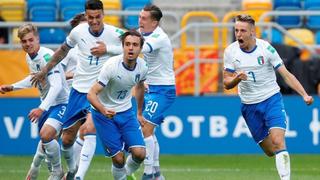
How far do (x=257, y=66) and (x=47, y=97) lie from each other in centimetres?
271

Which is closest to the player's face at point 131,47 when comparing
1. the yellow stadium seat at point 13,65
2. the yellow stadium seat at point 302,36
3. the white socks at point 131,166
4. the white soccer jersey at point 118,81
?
the white soccer jersey at point 118,81

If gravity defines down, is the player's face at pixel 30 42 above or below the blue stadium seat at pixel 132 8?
above

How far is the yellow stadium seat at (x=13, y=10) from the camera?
23234 millimetres

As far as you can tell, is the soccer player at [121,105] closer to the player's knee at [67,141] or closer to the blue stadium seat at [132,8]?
the player's knee at [67,141]

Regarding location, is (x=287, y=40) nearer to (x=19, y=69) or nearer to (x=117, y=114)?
(x=19, y=69)

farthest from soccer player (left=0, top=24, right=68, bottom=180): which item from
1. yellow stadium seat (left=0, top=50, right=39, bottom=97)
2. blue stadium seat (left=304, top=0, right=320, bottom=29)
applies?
blue stadium seat (left=304, top=0, right=320, bottom=29)

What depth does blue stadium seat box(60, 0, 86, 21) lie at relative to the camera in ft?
76.0

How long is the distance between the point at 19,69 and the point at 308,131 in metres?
5.54

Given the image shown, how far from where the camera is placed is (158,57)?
591 inches

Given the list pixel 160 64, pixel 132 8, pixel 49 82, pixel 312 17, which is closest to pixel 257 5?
pixel 312 17

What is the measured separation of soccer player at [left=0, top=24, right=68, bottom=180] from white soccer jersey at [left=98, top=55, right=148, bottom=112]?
1.08 metres

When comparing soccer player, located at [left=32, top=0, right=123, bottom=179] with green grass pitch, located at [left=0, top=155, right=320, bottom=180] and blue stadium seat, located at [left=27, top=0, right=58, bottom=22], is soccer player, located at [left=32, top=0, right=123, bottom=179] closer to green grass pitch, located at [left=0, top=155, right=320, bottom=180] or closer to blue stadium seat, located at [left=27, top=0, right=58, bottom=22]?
green grass pitch, located at [left=0, top=155, right=320, bottom=180]

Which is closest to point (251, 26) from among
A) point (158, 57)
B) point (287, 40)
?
point (158, 57)

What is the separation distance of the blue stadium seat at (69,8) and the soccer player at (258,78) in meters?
9.54
